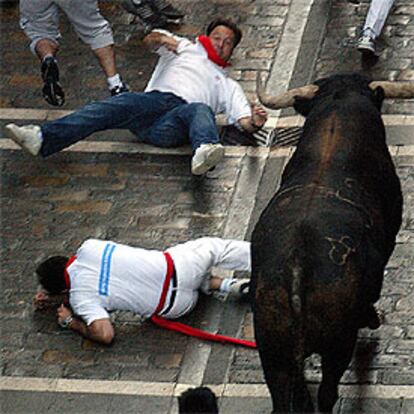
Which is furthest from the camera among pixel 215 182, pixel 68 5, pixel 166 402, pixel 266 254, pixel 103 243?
pixel 68 5

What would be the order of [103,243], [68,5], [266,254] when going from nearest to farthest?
[266,254], [103,243], [68,5]

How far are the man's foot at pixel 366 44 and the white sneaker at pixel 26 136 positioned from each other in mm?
3251


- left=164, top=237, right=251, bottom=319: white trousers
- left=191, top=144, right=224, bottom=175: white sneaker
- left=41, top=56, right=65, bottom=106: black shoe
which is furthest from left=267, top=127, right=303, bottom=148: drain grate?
left=164, top=237, right=251, bottom=319: white trousers

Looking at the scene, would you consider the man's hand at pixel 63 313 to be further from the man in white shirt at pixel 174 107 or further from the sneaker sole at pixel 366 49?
the sneaker sole at pixel 366 49

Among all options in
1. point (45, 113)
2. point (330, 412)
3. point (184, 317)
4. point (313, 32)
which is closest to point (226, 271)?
point (184, 317)

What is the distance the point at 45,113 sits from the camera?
14031 mm

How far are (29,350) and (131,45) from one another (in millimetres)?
5078

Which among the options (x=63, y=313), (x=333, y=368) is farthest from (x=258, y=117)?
(x=333, y=368)

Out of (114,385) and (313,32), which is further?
(313,32)

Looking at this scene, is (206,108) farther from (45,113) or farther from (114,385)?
(114,385)

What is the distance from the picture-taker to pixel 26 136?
42.5 feet

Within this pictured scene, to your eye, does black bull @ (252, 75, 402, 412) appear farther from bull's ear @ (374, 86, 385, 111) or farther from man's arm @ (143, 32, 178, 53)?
man's arm @ (143, 32, 178, 53)

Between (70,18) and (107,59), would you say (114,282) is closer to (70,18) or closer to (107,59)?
(107,59)

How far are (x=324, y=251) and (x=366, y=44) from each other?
562 cm
